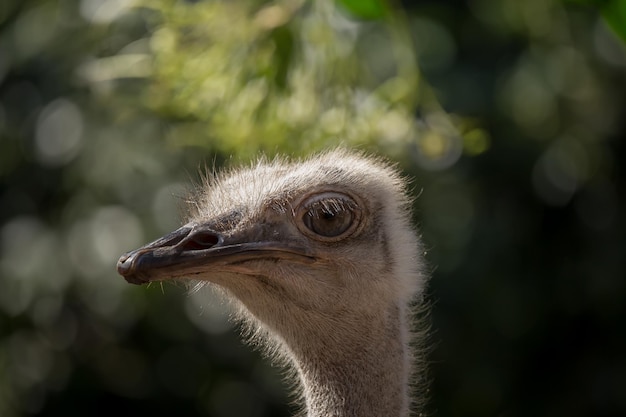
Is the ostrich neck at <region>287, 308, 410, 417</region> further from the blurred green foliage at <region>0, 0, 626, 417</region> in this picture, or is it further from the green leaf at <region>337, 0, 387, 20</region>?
the blurred green foliage at <region>0, 0, 626, 417</region>

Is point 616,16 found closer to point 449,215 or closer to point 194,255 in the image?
point 194,255

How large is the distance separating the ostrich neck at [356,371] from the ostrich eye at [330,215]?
0.23 meters

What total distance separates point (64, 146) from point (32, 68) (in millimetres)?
441

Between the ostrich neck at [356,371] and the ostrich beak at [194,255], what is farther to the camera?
the ostrich neck at [356,371]

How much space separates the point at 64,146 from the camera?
5.54m

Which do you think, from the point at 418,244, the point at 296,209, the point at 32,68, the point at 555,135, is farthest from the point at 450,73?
the point at 296,209

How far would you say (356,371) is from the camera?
9.32 ft

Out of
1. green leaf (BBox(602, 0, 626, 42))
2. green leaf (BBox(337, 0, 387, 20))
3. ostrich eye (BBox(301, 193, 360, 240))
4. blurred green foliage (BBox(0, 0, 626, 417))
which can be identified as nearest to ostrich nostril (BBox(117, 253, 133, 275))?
ostrich eye (BBox(301, 193, 360, 240))

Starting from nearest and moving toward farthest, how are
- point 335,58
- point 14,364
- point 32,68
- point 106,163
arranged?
point 335,58 → point 106,163 → point 32,68 → point 14,364

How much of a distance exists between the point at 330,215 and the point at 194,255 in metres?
0.42

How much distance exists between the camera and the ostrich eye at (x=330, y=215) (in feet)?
9.16

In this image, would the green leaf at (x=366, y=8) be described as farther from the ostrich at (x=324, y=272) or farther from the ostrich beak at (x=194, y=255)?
the ostrich beak at (x=194, y=255)

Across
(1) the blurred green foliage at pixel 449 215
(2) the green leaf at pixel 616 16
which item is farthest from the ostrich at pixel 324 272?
(1) the blurred green foliage at pixel 449 215

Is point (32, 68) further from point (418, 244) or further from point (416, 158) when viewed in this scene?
point (418, 244)
